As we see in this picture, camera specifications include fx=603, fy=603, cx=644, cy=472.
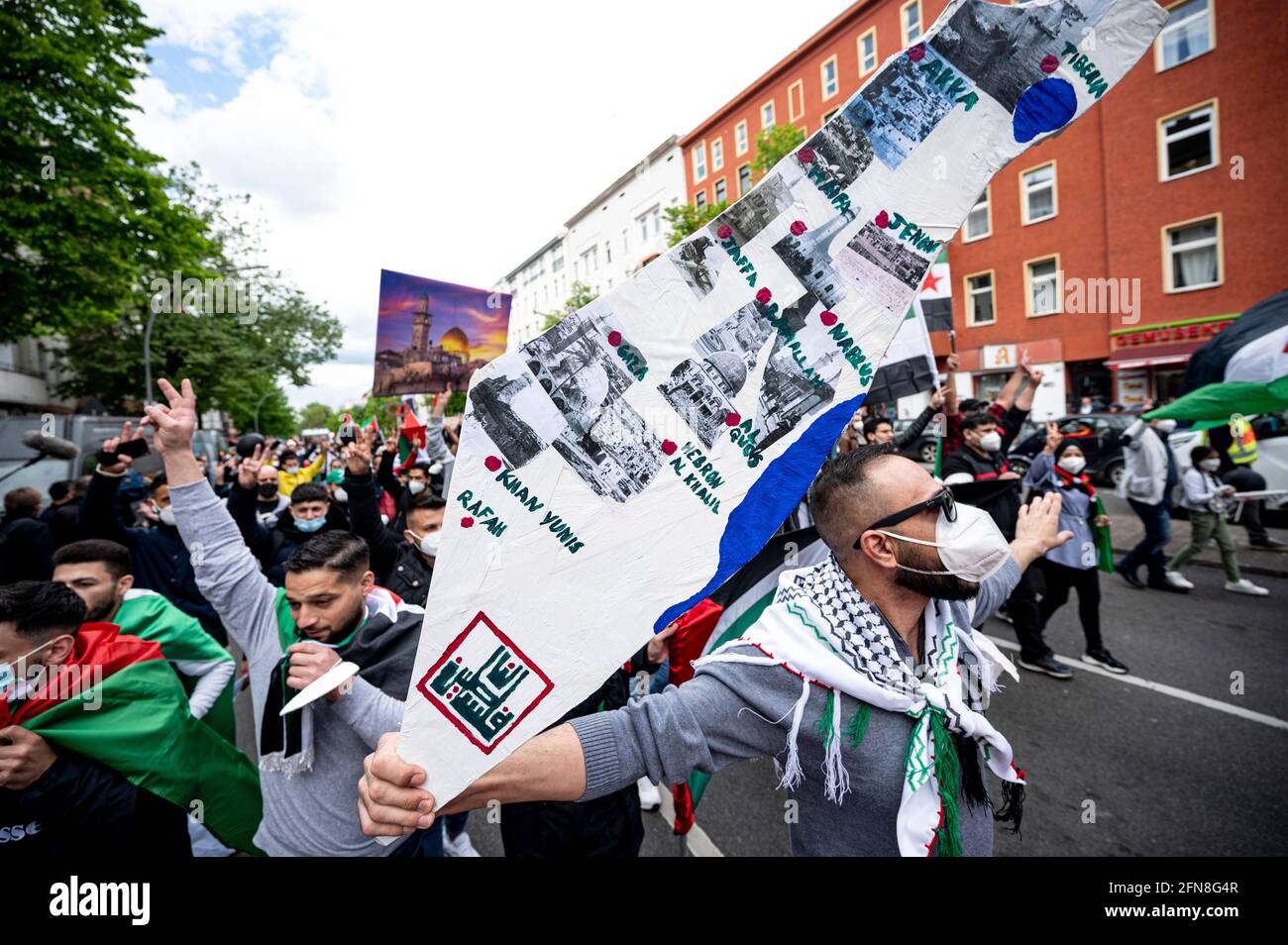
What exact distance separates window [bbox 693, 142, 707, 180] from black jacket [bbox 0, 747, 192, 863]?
35.6m

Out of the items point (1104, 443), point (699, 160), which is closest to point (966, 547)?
point (1104, 443)

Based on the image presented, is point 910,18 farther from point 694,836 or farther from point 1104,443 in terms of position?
point 694,836

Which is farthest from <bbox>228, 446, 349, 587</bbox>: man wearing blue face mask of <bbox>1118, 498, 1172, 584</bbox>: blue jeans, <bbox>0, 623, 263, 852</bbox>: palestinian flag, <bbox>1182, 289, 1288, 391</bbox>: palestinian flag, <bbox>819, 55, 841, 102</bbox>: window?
<bbox>819, 55, 841, 102</bbox>: window

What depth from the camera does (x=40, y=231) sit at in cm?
880

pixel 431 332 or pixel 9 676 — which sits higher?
pixel 431 332

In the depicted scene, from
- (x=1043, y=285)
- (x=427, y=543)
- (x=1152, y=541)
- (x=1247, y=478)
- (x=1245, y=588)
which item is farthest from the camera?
(x=1043, y=285)

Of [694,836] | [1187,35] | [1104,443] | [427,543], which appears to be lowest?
[694,836]

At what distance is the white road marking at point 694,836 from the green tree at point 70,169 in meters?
11.6

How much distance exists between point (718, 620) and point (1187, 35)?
22933 mm

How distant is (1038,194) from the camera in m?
19.7

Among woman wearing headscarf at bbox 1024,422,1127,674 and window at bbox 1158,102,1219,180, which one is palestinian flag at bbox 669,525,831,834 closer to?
woman wearing headscarf at bbox 1024,422,1127,674

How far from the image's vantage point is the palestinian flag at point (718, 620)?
2.84 m

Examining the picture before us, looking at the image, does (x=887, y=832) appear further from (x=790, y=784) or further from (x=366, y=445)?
(x=366, y=445)

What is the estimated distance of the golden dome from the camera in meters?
4.69
